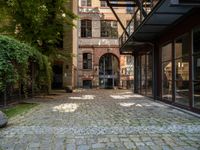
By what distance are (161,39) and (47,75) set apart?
6479 millimetres

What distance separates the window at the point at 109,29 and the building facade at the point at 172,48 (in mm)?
18662

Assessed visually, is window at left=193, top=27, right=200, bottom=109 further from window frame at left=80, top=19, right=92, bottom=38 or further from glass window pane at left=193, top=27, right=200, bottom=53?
window frame at left=80, top=19, right=92, bottom=38

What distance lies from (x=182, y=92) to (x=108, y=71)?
2551 centimetres

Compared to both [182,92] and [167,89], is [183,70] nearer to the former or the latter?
[182,92]

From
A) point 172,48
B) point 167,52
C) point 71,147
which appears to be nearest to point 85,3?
point 167,52

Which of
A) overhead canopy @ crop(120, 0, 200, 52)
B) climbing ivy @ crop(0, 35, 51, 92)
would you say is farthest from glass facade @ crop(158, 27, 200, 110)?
climbing ivy @ crop(0, 35, 51, 92)

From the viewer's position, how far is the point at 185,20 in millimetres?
12180

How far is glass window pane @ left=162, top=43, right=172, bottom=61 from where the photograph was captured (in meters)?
14.6

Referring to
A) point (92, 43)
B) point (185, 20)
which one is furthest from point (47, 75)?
point (92, 43)

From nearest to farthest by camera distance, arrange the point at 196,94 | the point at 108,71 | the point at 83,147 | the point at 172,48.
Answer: the point at 83,147 → the point at 196,94 → the point at 172,48 → the point at 108,71

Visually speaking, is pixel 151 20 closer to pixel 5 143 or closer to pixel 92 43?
pixel 5 143

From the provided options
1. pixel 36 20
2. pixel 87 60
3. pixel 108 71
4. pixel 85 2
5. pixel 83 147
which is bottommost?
pixel 83 147

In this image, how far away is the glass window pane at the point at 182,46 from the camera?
39.7 ft

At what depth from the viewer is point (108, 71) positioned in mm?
38188
